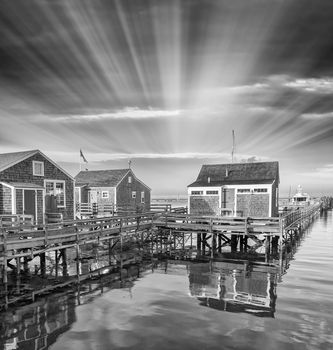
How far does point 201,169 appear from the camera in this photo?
129 ft

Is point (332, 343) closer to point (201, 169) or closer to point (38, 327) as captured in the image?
point (38, 327)

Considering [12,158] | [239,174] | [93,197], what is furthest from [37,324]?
[93,197]

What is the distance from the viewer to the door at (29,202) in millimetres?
23219

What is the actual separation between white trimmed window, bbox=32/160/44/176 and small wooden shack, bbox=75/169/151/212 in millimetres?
18430

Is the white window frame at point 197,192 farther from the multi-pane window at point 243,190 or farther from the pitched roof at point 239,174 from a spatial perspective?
the multi-pane window at point 243,190

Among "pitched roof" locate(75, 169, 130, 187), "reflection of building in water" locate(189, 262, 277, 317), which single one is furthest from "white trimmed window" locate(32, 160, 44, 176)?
"pitched roof" locate(75, 169, 130, 187)

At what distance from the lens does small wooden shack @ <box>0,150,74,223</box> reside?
2217cm

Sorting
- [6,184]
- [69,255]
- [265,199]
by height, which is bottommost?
[69,255]

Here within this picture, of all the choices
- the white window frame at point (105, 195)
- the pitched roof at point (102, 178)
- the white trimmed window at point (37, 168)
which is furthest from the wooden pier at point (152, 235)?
the pitched roof at point (102, 178)

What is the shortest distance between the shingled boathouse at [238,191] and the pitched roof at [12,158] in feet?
60.9

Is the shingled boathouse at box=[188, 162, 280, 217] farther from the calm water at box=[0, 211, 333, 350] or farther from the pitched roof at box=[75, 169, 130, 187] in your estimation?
the calm water at box=[0, 211, 333, 350]

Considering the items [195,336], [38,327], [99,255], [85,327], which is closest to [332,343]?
[195,336]

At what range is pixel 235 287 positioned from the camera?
547 inches

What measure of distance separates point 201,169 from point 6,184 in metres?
23.7
